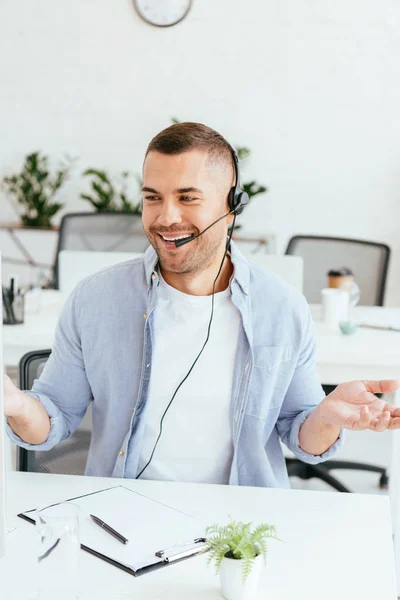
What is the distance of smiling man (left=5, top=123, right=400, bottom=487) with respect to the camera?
5.10 feet

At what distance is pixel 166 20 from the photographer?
14.8 feet

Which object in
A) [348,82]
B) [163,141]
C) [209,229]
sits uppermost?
[348,82]

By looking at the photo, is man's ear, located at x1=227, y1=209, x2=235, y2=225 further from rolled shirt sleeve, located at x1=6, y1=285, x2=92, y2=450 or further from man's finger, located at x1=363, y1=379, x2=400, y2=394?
man's finger, located at x1=363, y1=379, x2=400, y2=394

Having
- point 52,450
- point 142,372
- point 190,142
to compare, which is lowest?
point 52,450

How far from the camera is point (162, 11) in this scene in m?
4.52

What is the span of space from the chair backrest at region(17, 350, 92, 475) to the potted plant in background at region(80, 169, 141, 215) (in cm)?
278

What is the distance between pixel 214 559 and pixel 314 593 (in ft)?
0.48

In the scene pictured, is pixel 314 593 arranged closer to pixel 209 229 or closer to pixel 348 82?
pixel 209 229

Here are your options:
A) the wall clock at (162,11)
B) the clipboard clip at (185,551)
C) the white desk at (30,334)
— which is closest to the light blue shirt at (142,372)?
the clipboard clip at (185,551)

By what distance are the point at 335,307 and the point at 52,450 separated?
1.22m

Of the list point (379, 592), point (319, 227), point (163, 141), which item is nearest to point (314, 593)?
point (379, 592)

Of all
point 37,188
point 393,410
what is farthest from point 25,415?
point 37,188

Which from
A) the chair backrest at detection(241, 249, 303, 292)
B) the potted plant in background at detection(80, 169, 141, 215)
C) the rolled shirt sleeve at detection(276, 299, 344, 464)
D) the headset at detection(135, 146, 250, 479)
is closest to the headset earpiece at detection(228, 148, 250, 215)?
the headset at detection(135, 146, 250, 479)

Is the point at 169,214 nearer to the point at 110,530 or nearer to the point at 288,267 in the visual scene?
the point at 110,530
